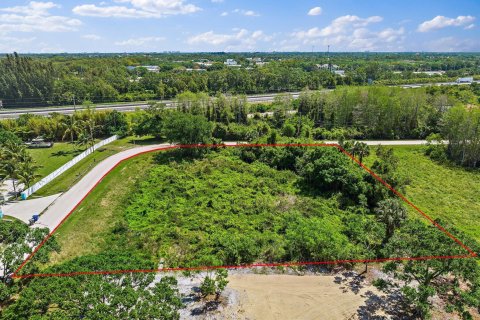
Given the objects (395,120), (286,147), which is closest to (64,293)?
(286,147)

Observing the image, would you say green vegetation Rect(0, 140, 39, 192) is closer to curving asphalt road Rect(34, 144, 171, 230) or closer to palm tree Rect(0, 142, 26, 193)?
palm tree Rect(0, 142, 26, 193)

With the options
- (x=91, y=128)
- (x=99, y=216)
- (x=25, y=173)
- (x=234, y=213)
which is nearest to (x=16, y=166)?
(x=25, y=173)

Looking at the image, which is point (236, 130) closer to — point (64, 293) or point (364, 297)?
point (364, 297)

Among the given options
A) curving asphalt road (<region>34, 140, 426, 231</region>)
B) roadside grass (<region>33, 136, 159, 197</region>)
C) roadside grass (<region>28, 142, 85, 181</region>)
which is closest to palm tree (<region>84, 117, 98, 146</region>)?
roadside grass (<region>28, 142, 85, 181</region>)

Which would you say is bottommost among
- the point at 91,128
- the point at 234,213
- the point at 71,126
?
the point at 234,213

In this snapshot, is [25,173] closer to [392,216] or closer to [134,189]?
[134,189]

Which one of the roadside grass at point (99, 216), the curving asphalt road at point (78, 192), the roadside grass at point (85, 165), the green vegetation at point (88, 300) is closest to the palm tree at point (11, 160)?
the roadside grass at point (85, 165)
